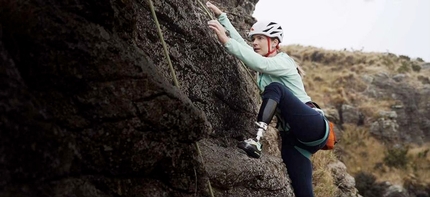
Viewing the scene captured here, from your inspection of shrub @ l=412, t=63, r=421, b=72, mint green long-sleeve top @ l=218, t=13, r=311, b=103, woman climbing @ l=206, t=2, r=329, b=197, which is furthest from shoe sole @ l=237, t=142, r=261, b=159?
shrub @ l=412, t=63, r=421, b=72

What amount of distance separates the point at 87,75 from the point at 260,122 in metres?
2.26

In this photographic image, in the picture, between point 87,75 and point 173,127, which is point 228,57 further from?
point 87,75

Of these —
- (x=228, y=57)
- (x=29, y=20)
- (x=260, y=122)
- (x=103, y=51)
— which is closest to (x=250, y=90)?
(x=228, y=57)

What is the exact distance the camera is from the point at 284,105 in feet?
14.3

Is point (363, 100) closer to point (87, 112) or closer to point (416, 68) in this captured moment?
point (416, 68)

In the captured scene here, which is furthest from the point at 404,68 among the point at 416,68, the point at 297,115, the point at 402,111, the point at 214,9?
the point at 297,115

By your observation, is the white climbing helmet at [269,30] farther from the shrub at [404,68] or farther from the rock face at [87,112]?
the shrub at [404,68]

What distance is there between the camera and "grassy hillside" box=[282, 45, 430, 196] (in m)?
26.2

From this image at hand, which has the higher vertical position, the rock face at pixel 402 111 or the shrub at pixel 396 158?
the rock face at pixel 402 111

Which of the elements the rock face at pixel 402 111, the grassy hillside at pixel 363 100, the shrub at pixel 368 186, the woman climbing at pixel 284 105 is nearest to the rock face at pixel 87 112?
the woman climbing at pixel 284 105

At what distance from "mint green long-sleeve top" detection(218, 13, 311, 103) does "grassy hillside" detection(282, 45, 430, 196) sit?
21770mm

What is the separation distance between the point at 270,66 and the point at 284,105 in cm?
42

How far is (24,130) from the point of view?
1886mm

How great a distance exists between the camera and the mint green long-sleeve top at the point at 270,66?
4219 millimetres
